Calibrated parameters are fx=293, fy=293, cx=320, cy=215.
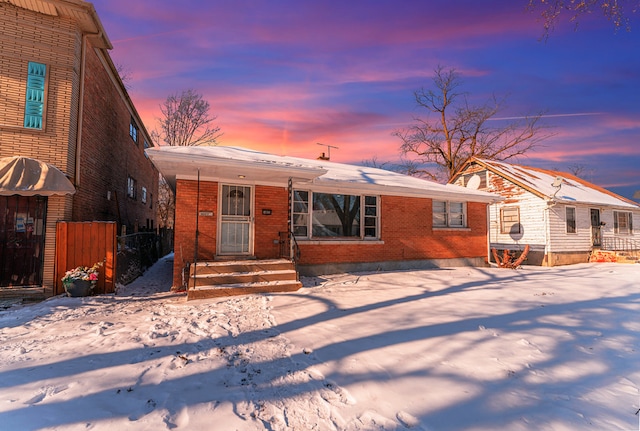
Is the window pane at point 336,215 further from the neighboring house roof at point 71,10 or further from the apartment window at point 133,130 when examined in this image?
the apartment window at point 133,130

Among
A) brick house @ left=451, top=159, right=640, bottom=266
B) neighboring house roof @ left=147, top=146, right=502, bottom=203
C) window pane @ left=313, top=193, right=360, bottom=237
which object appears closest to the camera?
neighboring house roof @ left=147, top=146, right=502, bottom=203

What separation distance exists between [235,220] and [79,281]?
13.0 feet

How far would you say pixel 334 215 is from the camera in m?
10.8

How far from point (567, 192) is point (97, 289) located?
2404 cm

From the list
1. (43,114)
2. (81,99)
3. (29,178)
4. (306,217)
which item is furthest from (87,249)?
(306,217)

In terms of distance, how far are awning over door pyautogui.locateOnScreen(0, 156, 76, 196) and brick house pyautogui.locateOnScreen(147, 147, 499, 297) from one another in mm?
2469

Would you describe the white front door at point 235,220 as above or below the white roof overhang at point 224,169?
below

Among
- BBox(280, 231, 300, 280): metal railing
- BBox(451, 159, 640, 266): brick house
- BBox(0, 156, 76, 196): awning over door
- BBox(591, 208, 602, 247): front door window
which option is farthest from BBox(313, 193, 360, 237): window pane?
BBox(591, 208, 602, 247): front door window

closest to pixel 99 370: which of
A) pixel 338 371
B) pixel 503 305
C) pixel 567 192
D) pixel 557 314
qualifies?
pixel 338 371

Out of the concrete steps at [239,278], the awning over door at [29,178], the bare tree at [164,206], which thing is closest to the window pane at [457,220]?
the concrete steps at [239,278]

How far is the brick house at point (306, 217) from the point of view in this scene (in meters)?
8.06

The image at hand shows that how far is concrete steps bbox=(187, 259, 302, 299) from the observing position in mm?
7020

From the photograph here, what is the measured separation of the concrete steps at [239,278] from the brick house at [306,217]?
61 mm

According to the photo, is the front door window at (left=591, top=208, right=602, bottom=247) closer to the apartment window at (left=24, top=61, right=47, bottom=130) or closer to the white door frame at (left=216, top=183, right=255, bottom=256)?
the white door frame at (left=216, top=183, right=255, bottom=256)
